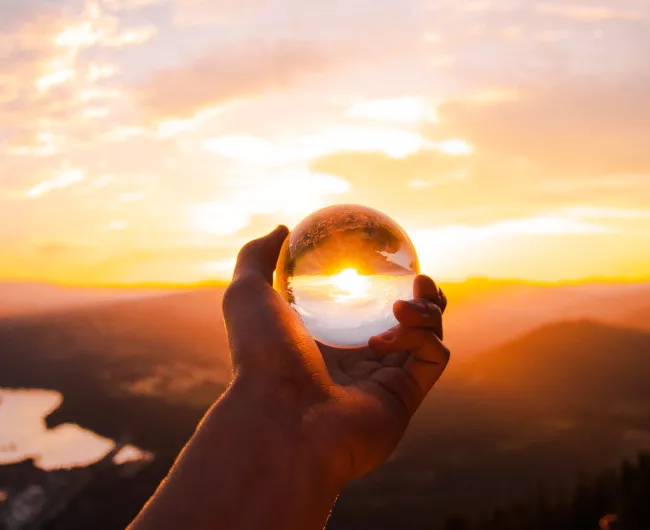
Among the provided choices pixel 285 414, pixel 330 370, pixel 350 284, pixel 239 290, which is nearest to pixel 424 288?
pixel 350 284

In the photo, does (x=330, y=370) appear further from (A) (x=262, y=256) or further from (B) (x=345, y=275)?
(A) (x=262, y=256)

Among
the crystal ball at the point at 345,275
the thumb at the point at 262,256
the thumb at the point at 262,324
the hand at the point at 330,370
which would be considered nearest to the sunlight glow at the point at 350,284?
the crystal ball at the point at 345,275

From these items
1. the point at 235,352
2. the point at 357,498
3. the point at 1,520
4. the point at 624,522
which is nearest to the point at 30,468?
the point at 1,520

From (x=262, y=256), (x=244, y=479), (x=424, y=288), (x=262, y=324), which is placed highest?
(x=262, y=256)

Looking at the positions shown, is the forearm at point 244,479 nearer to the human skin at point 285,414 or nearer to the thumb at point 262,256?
the human skin at point 285,414

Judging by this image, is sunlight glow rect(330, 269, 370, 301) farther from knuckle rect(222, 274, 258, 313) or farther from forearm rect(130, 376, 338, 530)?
forearm rect(130, 376, 338, 530)

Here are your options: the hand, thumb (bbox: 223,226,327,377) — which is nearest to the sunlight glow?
the hand
